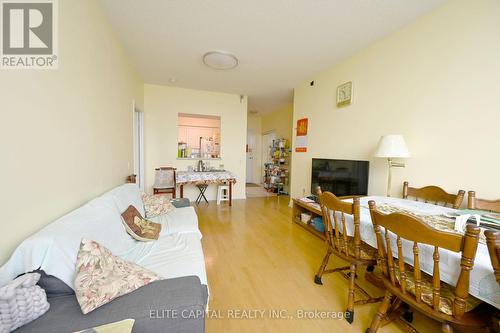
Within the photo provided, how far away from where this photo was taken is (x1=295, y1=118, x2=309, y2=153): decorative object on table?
3.99 m

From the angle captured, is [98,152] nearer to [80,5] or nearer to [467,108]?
[80,5]

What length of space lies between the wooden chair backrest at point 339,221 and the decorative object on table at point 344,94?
80.5 inches

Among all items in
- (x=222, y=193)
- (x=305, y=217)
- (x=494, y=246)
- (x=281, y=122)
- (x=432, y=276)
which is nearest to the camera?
(x=494, y=246)

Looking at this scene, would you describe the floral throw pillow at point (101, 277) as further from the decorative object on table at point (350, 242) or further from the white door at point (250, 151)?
the white door at point (250, 151)

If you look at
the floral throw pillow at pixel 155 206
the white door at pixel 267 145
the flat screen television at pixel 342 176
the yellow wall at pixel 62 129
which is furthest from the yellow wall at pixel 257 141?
the yellow wall at pixel 62 129

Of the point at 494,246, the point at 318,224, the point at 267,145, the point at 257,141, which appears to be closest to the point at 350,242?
the point at 494,246

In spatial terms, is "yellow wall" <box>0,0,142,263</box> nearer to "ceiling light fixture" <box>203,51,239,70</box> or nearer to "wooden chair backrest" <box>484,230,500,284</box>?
"ceiling light fixture" <box>203,51,239,70</box>

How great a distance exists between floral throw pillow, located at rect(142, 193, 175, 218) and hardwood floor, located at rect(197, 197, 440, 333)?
2.18 ft

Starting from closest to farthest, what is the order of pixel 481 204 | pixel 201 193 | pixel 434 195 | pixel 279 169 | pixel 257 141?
pixel 481 204, pixel 434 195, pixel 201 193, pixel 279 169, pixel 257 141

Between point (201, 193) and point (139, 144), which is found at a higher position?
point (139, 144)

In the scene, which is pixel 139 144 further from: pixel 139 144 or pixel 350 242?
pixel 350 242

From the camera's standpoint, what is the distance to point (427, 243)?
2.95 ft

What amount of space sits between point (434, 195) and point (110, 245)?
2.82 metres

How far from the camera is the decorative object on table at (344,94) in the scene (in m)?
2.97
